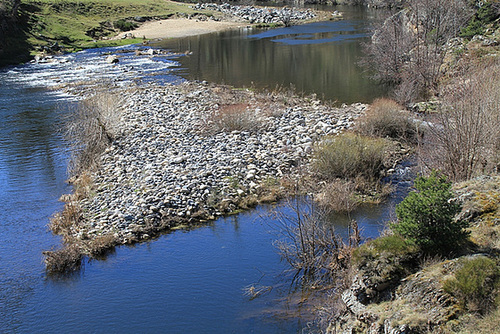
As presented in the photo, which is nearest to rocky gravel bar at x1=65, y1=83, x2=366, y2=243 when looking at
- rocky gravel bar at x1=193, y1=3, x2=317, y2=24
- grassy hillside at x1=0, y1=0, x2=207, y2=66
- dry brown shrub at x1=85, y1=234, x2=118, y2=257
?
dry brown shrub at x1=85, y1=234, x2=118, y2=257

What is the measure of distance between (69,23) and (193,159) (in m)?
57.5

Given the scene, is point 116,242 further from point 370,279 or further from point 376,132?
point 376,132

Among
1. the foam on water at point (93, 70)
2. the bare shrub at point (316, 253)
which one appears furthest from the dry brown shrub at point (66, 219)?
the foam on water at point (93, 70)

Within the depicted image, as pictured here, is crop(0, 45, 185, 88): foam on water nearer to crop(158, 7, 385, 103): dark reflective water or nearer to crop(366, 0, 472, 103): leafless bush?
crop(158, 7, 385, 103): dark reflective water

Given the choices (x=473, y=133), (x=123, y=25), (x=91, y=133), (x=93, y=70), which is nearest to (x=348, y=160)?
(x=473, y=133)

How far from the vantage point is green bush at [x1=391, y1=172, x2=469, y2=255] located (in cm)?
828

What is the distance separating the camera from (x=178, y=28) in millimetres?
74562

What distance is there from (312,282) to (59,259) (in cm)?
687

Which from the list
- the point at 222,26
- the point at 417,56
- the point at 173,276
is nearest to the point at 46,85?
the point at 417,56

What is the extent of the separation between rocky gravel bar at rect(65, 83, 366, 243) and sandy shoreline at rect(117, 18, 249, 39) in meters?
45.0

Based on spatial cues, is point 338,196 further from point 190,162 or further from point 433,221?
point 433,221

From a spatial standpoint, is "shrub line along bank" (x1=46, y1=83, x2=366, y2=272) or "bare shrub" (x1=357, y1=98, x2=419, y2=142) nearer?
"shrub line along bank" (x1=46, y1=83, x2=366, y2=272)

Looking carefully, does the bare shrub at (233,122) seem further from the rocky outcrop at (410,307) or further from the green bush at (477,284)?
the green bush at (477,284)

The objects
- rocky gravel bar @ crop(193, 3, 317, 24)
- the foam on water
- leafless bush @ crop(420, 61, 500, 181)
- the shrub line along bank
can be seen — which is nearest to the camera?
leafless bush @ crop(420, 61, 500, 181)
